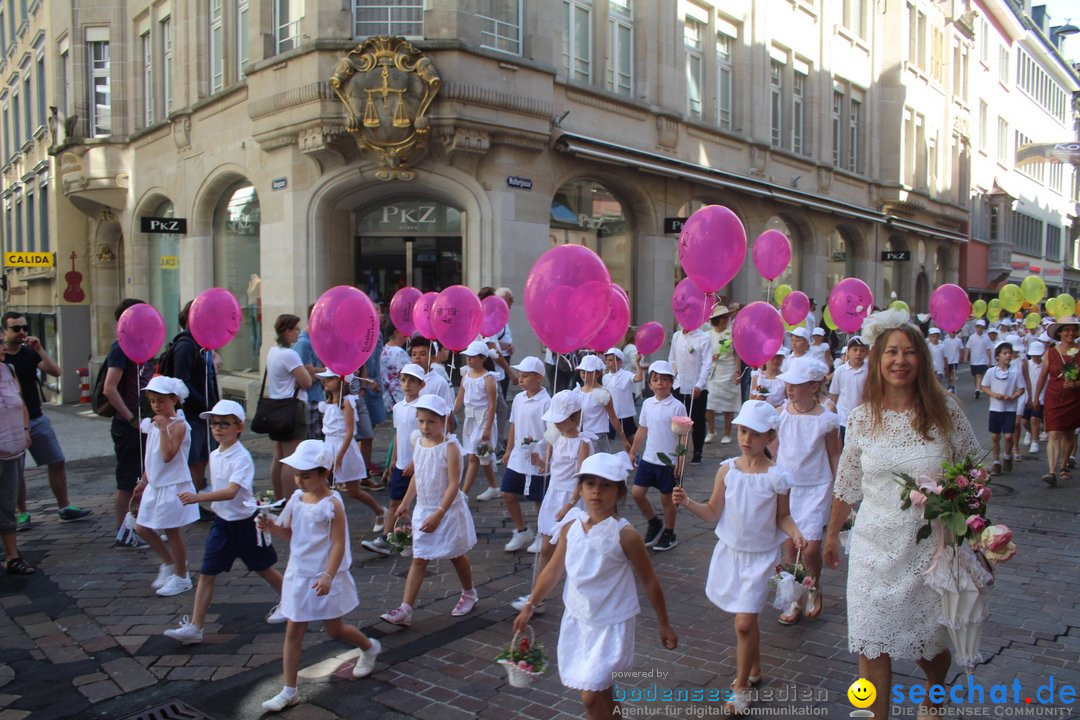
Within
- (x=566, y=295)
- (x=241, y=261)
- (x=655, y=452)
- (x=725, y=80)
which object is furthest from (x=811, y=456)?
(x=725, y=80)

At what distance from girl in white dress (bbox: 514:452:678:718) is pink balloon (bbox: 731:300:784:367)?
431 cm

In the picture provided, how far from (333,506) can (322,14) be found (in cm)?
1103

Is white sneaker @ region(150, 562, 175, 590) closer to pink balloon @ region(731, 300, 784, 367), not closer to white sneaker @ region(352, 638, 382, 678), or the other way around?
white sneaker @ region(352, 638, 382, 678)

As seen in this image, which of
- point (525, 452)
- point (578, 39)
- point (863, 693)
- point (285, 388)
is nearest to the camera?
point (863, 693)

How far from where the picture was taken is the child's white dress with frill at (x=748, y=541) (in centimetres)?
412

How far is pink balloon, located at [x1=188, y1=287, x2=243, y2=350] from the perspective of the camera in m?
7.32

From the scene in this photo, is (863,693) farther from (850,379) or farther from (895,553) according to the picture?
(850,379)

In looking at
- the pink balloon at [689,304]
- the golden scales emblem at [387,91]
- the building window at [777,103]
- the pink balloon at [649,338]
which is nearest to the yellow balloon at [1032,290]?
the building window at [777,103]

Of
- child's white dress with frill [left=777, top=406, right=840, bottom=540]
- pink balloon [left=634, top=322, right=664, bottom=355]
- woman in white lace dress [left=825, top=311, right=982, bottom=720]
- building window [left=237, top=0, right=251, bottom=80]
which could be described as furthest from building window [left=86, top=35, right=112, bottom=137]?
woman in white lace dress [left=825, top=311, right=982, bottom=720]

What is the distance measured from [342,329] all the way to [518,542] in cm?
221

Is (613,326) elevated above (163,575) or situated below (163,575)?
above

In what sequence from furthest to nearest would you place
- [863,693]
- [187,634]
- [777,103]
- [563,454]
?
1. [777,103]
2. [563,454]
3. [187,634]
4. [863,693]

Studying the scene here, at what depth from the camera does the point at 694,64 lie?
1908 cm

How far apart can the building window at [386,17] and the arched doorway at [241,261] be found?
173 inches
